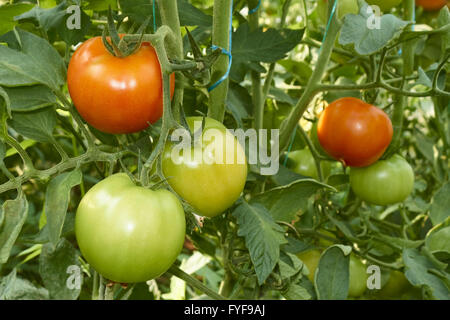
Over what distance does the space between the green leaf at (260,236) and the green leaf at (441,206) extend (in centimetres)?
34

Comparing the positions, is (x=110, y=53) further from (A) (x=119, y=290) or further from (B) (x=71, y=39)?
(A) (x=119, y=290)

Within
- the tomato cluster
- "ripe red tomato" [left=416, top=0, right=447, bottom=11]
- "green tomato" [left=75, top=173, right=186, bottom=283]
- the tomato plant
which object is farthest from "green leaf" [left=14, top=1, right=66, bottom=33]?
"ripe red tomato" [left=416, top=0, right=447, bottom=11]

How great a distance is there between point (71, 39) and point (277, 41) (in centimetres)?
24

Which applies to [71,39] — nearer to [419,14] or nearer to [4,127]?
[4,127]

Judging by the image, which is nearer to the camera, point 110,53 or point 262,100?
point 110,53

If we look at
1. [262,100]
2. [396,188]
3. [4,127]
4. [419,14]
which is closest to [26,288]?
[4,127]

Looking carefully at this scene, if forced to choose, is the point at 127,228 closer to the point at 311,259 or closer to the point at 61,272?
the point at 61,272

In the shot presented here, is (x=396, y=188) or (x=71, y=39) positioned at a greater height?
(x=71, y=39)

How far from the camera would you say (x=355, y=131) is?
0.69 meters

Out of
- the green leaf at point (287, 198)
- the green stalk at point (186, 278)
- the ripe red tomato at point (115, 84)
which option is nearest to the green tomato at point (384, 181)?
the green leaf at point (287, 198)

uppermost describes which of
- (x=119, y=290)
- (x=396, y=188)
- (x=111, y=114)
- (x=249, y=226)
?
(x=111, y=114)

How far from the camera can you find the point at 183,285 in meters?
0.88
